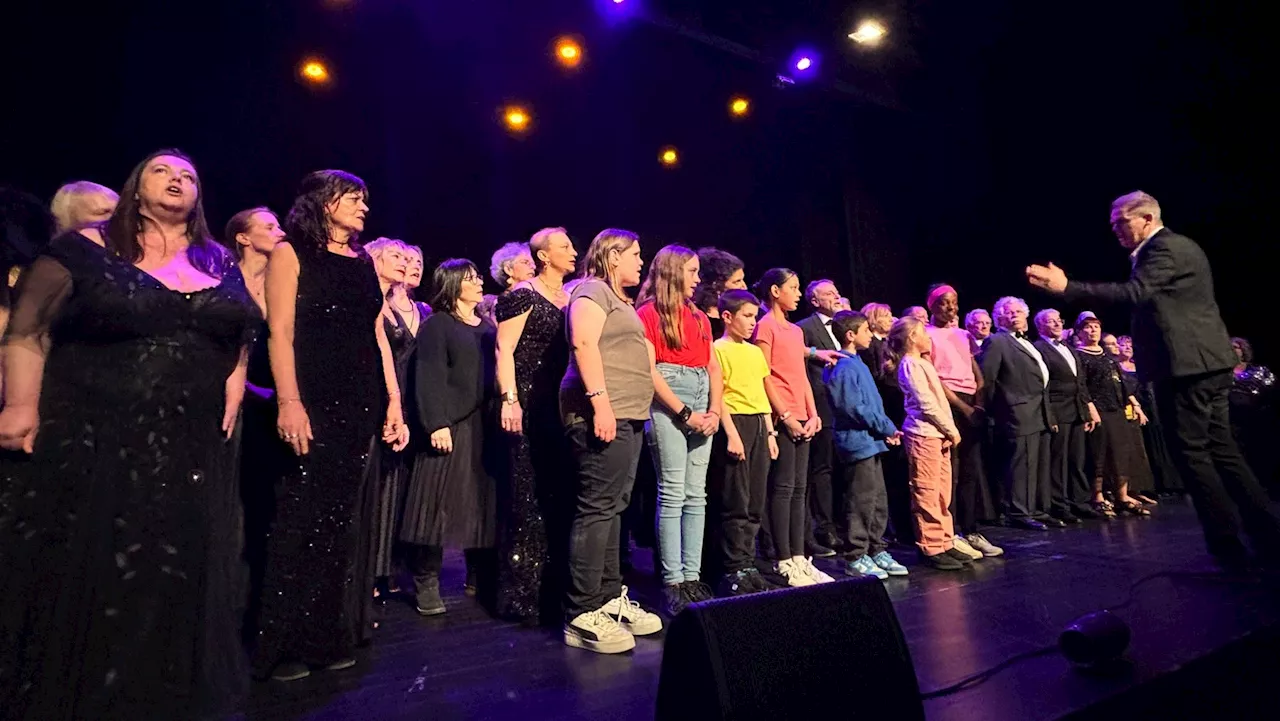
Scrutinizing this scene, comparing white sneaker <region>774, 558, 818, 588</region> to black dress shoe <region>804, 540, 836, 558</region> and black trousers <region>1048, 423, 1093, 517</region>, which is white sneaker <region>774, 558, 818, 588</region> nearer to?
black dress shoe <region>804, 540, 836, 558</region>

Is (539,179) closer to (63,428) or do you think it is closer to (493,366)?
(493,366)

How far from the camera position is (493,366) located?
3.41 m

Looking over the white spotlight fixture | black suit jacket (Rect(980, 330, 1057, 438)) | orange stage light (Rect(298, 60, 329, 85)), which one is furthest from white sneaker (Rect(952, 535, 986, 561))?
orange stage light (Rect(298, 60, 329, 85))

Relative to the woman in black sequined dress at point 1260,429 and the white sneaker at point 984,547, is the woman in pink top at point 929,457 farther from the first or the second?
the woman in black sequined dress at point 1260,429

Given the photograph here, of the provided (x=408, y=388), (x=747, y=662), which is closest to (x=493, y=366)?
(x=408, y=388)

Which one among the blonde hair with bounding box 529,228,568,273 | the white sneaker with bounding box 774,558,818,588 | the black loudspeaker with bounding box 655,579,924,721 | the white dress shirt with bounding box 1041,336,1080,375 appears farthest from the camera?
the white dress shirt with bounding box 1041,336,1080,375

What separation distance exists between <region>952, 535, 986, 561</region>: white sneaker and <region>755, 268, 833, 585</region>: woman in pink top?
99 cm

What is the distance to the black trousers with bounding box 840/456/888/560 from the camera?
12.3ft

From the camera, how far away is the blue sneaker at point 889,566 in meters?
3.62

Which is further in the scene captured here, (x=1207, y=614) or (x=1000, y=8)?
(x=1000, y=8)

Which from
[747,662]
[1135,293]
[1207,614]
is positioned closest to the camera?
[747,662]

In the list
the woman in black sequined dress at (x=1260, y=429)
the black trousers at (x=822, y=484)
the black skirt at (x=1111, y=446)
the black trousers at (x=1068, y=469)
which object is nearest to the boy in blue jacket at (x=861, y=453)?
the black trousers at (x=822, y=484)

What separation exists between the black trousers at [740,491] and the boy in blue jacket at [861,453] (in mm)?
800

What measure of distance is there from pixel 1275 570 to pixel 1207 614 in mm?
872
